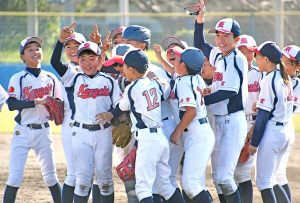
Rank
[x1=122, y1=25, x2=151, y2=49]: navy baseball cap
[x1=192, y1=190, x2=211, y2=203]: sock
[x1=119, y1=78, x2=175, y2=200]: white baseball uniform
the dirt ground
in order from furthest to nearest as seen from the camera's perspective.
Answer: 1. the dirt ground
2. [x1=122, y1=25, x2=151, y2=49]: navy baseball cap
3. [x1=192, y1=190, x2=211, y2=203]: sock
4. [x1=119, y1=78, x2=175, y2=200]: white baseball uniform

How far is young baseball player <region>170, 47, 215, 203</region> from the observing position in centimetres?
682

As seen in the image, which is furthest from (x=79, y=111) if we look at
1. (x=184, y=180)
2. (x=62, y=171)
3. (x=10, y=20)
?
(x=10, y=20)

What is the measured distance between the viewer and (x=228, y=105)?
23.7ft

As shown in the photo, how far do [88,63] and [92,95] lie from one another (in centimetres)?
28

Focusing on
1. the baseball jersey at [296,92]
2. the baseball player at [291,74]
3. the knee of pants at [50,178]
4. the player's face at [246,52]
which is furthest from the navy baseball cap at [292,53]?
the knee of pants at [50,178]

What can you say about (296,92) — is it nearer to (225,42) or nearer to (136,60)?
(225,42)

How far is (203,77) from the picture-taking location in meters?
7.68

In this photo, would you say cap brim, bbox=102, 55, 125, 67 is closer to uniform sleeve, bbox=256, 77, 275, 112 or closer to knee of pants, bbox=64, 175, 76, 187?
knee of pants, bbox=64, 175, 76, 187

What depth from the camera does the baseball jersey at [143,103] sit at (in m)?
6.75

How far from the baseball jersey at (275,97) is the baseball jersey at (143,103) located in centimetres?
93

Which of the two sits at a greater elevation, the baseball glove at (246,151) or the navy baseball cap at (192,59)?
the navy baseball cap at (192,59)

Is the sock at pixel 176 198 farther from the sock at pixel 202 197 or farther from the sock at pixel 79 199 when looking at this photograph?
the sock at pixel 79 199

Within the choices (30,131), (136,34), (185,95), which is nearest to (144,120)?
(185,95)

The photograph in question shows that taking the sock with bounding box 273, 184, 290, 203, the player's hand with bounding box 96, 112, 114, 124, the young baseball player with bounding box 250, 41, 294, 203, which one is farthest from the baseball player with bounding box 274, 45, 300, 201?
the player's hand with bounding box 96, 112, 114, 124
